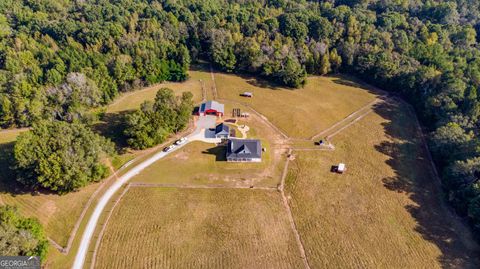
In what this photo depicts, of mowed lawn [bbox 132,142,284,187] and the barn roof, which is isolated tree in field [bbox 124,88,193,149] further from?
mowed lawn [bbox 132,142,284,187]

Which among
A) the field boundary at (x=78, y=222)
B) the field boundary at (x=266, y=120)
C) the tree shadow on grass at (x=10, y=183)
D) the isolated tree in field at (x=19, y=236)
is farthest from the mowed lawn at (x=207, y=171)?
the isolated tree in field at (x=19, y=236)

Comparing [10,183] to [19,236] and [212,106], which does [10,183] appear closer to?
[19,236]

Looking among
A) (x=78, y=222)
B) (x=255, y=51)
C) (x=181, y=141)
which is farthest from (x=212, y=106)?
(x=78, y=222)

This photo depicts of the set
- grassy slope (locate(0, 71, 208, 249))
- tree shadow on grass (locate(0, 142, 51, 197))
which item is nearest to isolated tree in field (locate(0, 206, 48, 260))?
grassy slope (locate(0, 71, 208, 249))

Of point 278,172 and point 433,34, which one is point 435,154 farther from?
point 433,34

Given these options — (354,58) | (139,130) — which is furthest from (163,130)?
(354,58)
